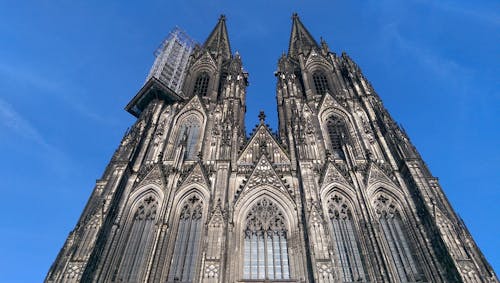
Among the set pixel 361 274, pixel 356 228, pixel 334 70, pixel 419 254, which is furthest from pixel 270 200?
pixel 334 70

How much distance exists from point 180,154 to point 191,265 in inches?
298

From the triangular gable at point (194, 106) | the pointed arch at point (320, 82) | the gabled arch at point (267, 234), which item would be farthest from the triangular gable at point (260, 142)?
the pointed arch at point (320, 82)

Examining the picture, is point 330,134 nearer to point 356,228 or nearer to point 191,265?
point 356,228

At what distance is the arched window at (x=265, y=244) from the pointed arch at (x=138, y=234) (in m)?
4.68

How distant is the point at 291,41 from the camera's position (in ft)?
135

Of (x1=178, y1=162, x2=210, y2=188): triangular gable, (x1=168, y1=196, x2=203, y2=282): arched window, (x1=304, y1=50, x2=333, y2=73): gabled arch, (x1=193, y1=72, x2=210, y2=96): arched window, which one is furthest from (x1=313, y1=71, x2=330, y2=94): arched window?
(x1=168, y1=196, x2=203, y2=282): arched window

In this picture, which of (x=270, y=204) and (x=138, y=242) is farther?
(x=270, y=204)

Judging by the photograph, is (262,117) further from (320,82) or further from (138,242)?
(138,242)

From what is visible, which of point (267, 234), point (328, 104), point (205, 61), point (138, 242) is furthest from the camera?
point (205, 61)

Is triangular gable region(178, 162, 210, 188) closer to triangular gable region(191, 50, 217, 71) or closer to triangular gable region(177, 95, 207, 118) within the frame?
triangular gable region(177, 95, 207, 118)

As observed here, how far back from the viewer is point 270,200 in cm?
1995

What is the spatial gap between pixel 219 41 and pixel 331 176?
23.6m

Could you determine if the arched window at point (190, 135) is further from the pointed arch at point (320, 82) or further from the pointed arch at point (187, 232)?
the pointed arch at point (320, 82)

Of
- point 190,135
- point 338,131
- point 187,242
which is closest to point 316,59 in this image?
point 338,131
